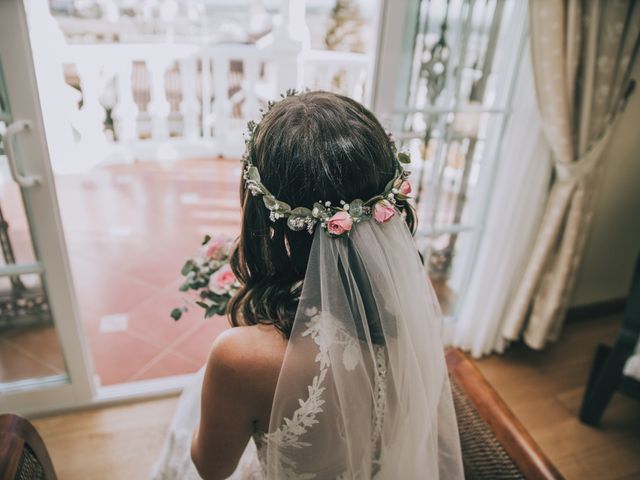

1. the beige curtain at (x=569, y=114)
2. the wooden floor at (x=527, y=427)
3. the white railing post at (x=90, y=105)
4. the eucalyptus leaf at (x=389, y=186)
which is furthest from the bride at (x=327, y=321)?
the white railing post at (x=90, y=105)

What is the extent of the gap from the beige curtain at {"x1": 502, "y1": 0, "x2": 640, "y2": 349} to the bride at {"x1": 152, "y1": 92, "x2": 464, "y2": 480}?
3.61 ft

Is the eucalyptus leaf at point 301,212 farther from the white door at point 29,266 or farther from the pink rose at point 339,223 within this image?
the white door at point 29,266

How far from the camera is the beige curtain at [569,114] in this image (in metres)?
1.58

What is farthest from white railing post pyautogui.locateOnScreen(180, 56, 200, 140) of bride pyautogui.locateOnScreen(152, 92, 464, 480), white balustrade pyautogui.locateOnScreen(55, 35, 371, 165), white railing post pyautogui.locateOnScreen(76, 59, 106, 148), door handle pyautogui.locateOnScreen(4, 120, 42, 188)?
bride pyautogui.locateOnScreen(152, 92, 464, 480)

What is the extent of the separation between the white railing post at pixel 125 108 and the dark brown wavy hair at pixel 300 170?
12.0 ft

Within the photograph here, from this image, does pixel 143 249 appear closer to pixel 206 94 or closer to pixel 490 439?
pixel 206 94

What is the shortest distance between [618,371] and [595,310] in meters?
0.93

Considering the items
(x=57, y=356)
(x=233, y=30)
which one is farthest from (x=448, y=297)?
(x=233, y=30)

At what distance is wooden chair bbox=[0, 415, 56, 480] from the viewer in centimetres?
71

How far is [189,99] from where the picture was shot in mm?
4250

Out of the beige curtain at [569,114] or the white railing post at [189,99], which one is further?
the white railing post at [189,99]

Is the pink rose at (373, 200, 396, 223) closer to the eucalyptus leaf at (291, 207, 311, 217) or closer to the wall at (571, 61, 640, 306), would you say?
the eucalyptus leaf at (291, 207, 311, 217)

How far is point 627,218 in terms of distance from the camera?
2387 mm

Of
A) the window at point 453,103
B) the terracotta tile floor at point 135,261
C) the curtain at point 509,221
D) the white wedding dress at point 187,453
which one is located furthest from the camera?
the terracotta tile floor at point 135,261
